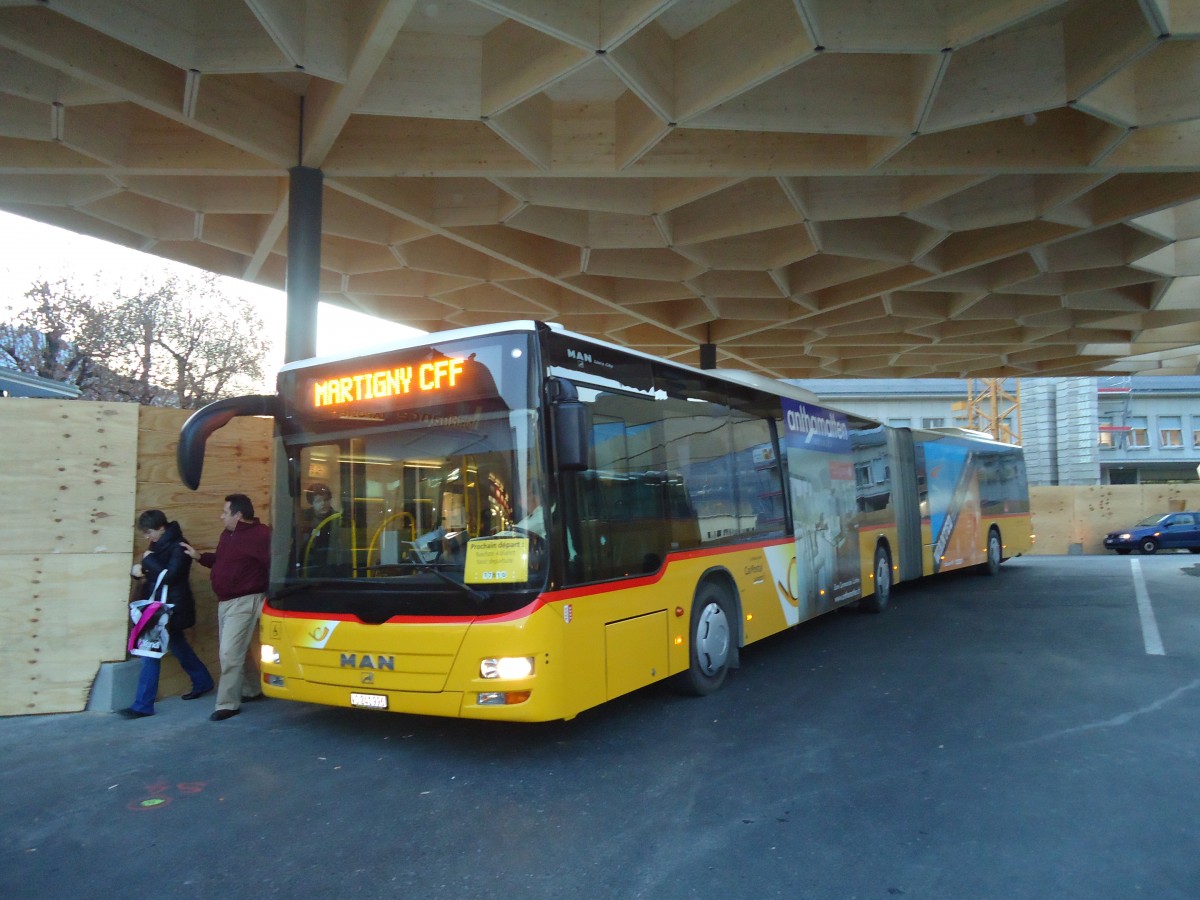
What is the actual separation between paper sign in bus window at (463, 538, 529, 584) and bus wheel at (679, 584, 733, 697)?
2.38 m

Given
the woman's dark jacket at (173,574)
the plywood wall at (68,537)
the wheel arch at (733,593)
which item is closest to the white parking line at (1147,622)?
the wheel arch at (733,593)

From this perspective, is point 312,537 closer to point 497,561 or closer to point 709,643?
point 497,561

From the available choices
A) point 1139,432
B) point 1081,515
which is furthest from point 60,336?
point 1139,432

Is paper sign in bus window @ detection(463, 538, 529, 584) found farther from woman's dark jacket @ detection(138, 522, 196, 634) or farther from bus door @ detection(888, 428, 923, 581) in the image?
bus door @ detection(888, 428, 923, 581)

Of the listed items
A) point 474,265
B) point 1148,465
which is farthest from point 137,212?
point 1148,465

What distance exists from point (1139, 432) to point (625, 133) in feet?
195

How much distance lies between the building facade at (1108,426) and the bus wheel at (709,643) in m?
47.3

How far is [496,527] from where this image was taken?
5.59m

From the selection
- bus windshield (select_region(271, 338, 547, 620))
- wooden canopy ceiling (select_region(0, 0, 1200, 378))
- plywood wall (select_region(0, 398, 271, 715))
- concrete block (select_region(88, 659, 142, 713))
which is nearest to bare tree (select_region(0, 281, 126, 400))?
wooden canopy ceiling (select_region(0, 0, 1200, 378))

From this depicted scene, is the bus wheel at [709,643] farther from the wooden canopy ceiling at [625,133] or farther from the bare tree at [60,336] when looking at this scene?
the bare tree at [60,336]

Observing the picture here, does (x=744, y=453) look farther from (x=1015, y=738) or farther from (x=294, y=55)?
(x=294, y=55)

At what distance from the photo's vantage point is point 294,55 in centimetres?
714

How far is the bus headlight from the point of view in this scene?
214 inches

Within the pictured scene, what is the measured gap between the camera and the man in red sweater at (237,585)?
285 inches
